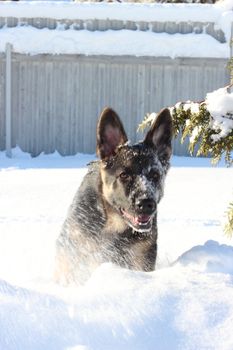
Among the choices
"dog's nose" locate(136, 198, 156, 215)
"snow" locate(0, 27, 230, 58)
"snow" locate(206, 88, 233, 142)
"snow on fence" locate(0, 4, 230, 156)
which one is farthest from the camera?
"snow on fence" locate(0, 4, 230, 156)

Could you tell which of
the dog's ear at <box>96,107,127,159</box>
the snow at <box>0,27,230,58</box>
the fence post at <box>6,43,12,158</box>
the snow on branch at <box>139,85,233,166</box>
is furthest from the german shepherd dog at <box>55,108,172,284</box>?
the fence post at <box>6,43,12,158</box>

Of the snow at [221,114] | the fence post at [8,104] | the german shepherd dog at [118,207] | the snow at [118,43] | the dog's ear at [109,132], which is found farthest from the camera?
the fence post at [8,104]

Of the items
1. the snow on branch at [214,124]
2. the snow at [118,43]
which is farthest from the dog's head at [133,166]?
the snow at [118,43]

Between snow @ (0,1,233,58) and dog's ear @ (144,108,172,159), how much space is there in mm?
11554

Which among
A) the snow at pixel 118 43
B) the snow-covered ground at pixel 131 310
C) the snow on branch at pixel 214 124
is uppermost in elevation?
the snow on branch at pixel 214 124

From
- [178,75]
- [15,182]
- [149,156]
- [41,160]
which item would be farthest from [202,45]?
[149,156]

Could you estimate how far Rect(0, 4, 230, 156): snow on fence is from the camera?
15898 millimetres

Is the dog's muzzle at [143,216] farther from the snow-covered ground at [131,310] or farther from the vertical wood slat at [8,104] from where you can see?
the vertical wood slat at [8,104]

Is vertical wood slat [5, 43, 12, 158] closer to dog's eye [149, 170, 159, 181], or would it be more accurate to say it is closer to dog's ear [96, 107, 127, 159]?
dog's ear [96, 107, 127, 159]

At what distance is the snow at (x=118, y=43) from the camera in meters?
15.8

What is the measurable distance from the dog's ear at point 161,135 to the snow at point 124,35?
455 inches

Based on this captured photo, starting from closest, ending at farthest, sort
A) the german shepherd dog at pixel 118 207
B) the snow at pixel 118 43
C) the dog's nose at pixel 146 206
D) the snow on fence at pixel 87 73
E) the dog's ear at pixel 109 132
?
the dog's nose at pixel 146 206 → the german shepherd dog at pixel 118 207 → the dog's ear at pixel 109 132 → the snow at pixel 118 43 → the snow on fence at pixel 87 73

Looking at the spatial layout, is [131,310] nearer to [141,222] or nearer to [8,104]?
[141,222]

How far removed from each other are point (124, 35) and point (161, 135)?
1178 cm
